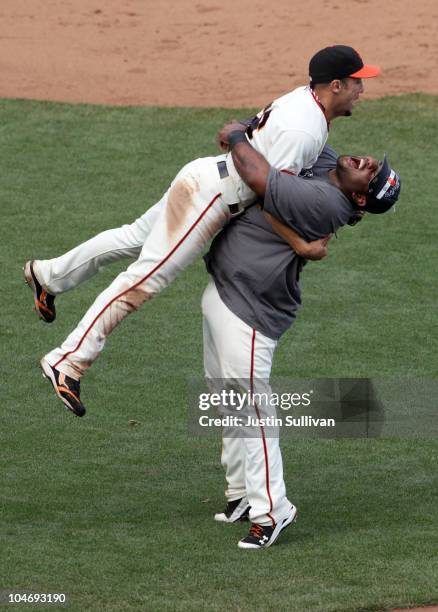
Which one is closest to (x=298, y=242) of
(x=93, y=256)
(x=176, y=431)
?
(x=93, y=256)

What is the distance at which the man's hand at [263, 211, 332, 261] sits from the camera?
21.8 ft

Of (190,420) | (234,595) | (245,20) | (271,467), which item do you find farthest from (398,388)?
(245,20)

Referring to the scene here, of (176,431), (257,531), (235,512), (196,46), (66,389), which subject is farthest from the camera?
(196,46)

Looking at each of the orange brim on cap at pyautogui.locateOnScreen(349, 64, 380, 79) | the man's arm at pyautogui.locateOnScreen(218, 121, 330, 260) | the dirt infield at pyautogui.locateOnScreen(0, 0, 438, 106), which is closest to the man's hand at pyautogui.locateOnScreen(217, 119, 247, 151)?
the man's arm at pyautogui.locateOnScreen(218, 121, 330, 260)

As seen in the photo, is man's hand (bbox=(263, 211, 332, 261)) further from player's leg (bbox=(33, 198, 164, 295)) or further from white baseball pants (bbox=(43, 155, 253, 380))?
player's leg (bbox=(33, 198, 164, 295))

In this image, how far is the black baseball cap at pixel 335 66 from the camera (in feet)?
22.0

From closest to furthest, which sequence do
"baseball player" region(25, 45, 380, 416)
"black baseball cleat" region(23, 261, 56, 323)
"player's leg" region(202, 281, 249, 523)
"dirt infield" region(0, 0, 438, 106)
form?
"baseball player" region(25, 45, 380, 416) → "player's leg" region(202, 281, 249, 523) → "black baseball cleat" region(23, 261, 56, 323) → "dirt infield" region(0, 0, 438, 106)

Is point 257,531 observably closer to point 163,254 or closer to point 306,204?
point 163,254

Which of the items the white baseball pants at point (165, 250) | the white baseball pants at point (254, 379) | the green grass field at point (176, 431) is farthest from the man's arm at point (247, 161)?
the green grass field at point (176, 431)

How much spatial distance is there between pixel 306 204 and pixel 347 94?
0.58 meters

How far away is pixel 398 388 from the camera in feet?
29.2

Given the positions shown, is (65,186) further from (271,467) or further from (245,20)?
(271,467)

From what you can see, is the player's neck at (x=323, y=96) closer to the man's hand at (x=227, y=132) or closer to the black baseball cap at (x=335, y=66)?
the black baseball cap at (x=335, y=66)

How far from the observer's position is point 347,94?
676 cm
